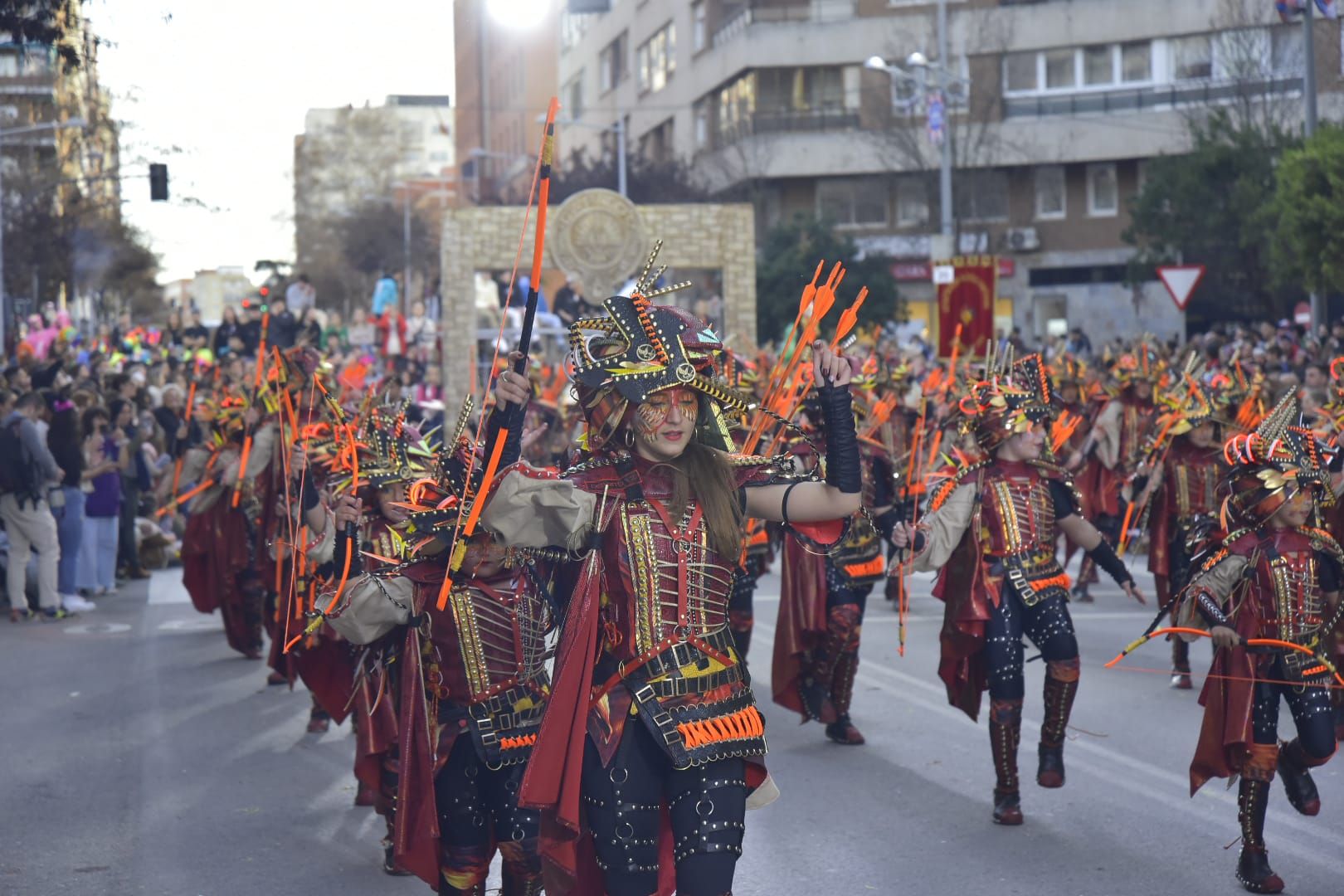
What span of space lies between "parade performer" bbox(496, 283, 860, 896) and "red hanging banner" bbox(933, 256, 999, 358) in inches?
703

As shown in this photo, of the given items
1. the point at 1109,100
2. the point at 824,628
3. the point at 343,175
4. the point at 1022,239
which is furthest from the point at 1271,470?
the point at 343,175

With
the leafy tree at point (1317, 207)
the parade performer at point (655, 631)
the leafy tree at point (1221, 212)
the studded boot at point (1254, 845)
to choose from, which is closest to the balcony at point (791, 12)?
the leafy tree at point (1221, 212)

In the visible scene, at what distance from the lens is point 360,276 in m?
76.7

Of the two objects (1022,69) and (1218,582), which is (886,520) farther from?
(1022,69)

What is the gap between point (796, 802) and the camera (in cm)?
818

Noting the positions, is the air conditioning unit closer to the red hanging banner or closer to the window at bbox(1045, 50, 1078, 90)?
the window at bbox(1045, 50, 1078, 90)

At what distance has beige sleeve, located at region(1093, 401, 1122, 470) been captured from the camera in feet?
48.6

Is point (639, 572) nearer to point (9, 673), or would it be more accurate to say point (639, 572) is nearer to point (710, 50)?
point (9, 673)

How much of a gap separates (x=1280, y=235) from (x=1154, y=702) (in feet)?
48.8

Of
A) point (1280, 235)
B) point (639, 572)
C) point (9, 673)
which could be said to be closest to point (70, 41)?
point (9, 673)

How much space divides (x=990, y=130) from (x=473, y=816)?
1723 inches

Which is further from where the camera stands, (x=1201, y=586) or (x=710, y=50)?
(x=710, y=50)

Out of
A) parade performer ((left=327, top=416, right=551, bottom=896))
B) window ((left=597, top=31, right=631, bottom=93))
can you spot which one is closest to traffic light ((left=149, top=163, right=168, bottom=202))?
parade performer ((left=327, top=416, right=551, bottom=896))

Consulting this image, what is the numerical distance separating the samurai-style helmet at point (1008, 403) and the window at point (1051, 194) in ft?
139
